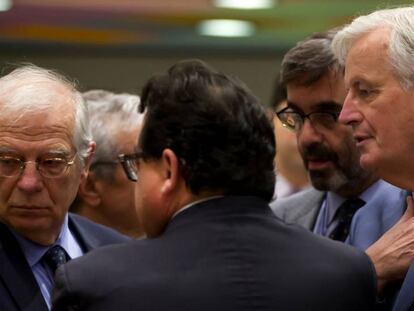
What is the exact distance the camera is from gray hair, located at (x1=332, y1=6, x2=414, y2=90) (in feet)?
10.1

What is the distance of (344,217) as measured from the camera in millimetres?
3930

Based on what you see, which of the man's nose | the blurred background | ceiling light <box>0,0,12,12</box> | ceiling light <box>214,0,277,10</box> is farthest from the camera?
ceiling light <box>214,0,277,10</box>

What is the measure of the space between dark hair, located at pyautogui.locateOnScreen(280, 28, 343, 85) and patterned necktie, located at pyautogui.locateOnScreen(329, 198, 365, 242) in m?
0.44

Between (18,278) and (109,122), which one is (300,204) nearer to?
(109,122)

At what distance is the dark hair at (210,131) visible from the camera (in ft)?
8.91

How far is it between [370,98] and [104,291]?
96cm

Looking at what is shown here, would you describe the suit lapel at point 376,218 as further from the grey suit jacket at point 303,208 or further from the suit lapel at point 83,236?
the suit lapel at point 83,236

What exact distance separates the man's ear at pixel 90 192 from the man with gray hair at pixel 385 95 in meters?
1.59

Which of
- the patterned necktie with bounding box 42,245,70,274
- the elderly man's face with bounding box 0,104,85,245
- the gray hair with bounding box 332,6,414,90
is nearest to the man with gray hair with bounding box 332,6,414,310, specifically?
the gray hair with bounding box 332,6,414,90

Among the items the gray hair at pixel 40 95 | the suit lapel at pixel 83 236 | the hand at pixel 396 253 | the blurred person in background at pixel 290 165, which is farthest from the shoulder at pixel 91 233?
the blurred person in background at pixel 290 165

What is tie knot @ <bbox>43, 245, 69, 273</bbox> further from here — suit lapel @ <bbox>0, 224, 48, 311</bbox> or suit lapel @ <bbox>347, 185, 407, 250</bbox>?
suit lapel @ <bbox>347, 185, 407, 250</bbox>

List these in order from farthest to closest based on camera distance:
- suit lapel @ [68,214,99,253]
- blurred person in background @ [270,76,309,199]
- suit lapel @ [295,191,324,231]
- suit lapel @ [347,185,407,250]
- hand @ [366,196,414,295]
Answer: blurred person in background @ [270,76,309,199] → suit lapel @ [295,191,324,231] → suit lapel @ [68,214,99,253] → suit lapel @ [347,185,407,250] → hand @ [366,196,414,295]

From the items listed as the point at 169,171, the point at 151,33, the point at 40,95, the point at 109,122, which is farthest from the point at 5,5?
the point at 169,171

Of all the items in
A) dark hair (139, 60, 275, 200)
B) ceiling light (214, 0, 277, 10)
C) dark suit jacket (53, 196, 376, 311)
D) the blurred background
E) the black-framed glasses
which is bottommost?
the blurred background
